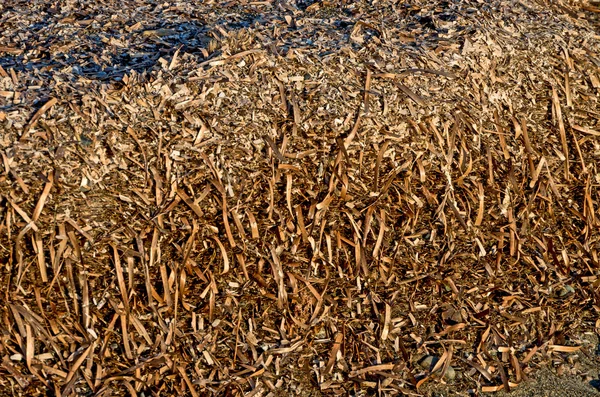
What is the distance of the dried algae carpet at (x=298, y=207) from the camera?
2857 millimetres

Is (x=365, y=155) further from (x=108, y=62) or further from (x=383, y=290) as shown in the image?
(x=108, y=62)

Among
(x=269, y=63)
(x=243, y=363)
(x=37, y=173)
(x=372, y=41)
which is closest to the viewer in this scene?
(x=37, y=173)

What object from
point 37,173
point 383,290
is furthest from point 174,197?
point 383,290

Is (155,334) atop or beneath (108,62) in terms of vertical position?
beneath

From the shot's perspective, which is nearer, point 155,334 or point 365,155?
point 155,334

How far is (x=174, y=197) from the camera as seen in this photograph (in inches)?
116

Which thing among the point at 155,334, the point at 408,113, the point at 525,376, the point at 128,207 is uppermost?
the point at 408,113

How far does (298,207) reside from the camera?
3072mm

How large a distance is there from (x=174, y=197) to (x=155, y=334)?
0.52m

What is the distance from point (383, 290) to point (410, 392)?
0.42 meters

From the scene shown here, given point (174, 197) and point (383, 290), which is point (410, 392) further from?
point (174, 197)

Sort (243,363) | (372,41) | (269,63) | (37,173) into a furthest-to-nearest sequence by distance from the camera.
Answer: (372,41) → (269,63) → (243,363) → (37,173)

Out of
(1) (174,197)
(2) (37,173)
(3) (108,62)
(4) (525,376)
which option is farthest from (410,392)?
(3) (108,62)

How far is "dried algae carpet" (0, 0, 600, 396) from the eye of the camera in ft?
9.37
